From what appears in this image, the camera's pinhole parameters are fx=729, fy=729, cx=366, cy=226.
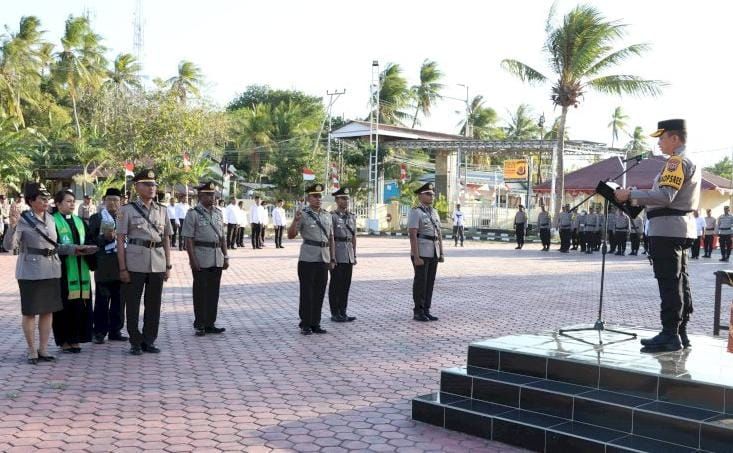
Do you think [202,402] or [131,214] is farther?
[131,214]

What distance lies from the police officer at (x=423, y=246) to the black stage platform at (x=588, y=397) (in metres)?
3.73

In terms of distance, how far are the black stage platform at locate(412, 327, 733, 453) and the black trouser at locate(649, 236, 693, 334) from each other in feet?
1.12

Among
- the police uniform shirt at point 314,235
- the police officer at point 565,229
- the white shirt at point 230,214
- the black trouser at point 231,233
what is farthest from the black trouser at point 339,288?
the police officer at point 565,229

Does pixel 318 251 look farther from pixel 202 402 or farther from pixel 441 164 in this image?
→ pixel 441 164

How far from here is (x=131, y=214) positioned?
7648 millimetres

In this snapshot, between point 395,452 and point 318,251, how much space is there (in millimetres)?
4529

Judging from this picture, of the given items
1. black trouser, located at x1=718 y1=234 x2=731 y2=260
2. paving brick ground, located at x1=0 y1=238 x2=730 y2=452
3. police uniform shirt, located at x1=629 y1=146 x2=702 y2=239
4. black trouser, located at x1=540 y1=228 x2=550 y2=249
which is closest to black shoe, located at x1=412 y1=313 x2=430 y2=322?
paving brick ground, located at x1=0 y1=238 x2=730 y2=452

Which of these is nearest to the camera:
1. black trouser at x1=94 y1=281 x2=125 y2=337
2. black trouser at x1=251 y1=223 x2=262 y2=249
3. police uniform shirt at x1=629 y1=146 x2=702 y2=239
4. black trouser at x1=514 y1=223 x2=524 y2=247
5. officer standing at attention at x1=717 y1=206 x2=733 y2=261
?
police uniform shirt at x1=629 y1=146 x2=702 y2=239

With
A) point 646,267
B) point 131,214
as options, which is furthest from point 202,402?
point 646,267

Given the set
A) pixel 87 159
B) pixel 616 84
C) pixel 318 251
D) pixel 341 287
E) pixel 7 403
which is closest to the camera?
pixel 7 403

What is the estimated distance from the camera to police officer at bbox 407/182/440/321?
9.94 meters

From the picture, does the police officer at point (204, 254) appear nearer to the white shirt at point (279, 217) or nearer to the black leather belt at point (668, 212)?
the black leather belt at point (668, 212)

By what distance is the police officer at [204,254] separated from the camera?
28.5 feet

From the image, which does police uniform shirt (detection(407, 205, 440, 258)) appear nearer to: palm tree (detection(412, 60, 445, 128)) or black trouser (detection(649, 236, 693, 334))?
black trouser (detection(649, 236, 693, 334))
